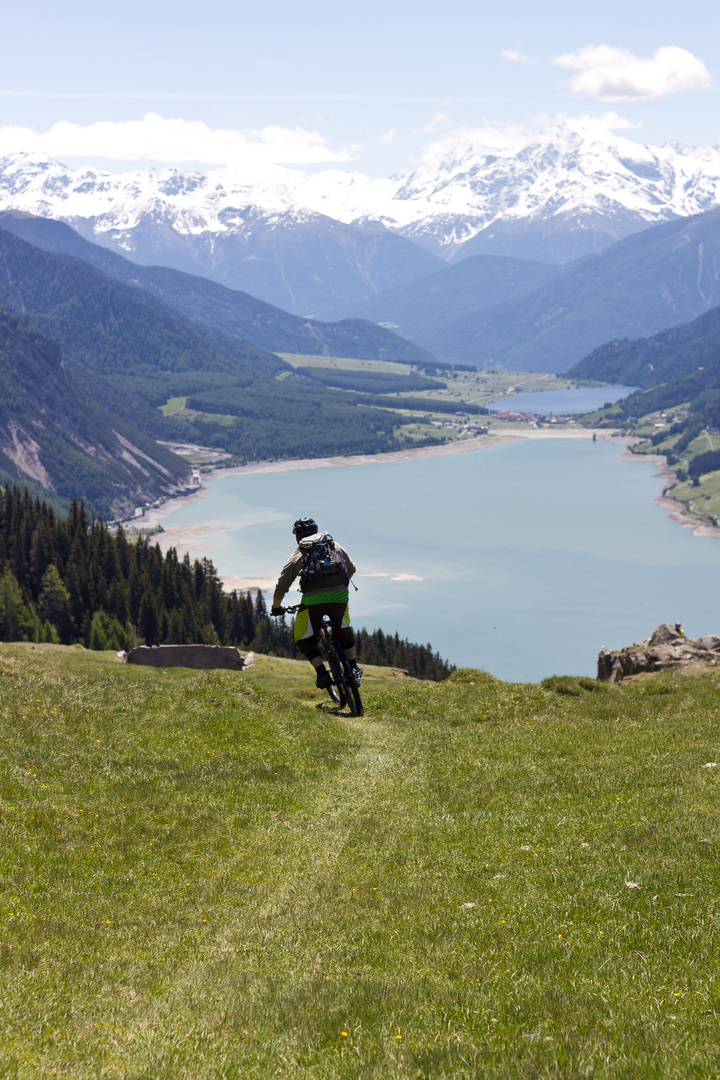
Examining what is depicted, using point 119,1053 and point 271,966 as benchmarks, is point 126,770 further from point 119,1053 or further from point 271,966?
point 119,1053

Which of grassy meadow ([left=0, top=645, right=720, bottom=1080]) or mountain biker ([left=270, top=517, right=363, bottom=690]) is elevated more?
mountain biker ([left=270, top=517, right=363, bottom=690])

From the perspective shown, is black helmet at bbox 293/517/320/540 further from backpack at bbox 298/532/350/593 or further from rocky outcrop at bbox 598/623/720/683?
rocky outcrop at bbox 598/623/720/683

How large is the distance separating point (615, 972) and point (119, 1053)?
20.3ft

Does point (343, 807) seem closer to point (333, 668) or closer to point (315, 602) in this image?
point (315, 602)

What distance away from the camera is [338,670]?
1063 inches

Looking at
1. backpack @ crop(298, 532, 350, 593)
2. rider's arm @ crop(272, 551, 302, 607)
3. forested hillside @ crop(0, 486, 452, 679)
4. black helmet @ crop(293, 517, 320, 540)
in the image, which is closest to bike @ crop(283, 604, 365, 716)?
rider's arm @ crop(272, 551, 302, 607)

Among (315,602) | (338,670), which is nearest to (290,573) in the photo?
(315,602)

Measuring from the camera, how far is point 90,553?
15100cm

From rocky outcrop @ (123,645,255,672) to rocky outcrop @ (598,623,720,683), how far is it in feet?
67.9

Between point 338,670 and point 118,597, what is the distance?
401ft

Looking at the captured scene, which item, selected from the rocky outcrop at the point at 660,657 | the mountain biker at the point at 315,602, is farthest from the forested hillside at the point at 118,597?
the mountain biker at the point at 315,602

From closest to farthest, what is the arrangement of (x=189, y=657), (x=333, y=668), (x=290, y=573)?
(x=290, y=573), (x=333, y=668), (x=189, y=657)

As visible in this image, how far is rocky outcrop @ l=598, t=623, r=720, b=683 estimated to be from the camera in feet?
140

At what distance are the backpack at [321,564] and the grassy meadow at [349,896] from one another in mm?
4354
